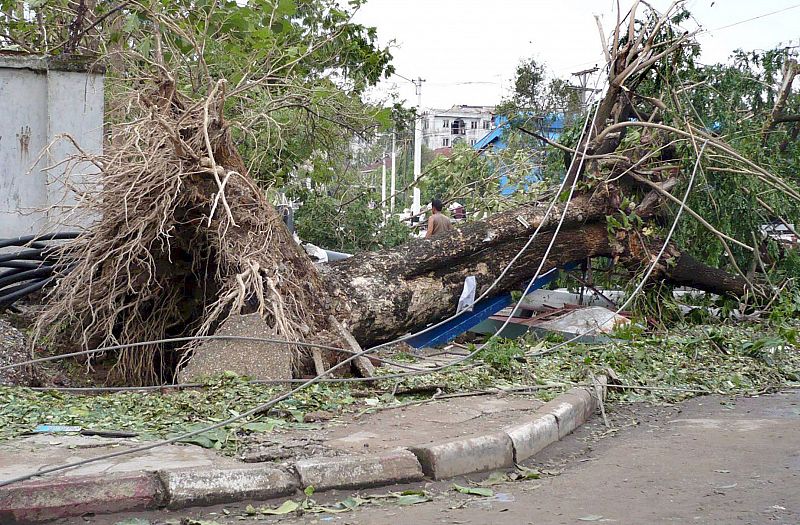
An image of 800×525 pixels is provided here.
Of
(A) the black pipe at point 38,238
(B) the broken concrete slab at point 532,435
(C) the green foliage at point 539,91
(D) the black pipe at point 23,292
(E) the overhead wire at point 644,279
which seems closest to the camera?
(B) the broken concrete slab at point 532,435

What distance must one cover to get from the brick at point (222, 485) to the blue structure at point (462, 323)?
5.29 metres

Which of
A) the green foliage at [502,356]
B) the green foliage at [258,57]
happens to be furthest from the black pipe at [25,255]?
the green foliage at [502,356]

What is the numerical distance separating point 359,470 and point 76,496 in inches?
54.0

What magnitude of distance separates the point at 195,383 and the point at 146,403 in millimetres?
552

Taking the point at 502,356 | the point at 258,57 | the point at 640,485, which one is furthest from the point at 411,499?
the point at 258,57

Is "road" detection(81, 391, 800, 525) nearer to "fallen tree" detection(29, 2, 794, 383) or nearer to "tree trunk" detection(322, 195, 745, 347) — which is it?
"fallen tree" detection(29, 2, 794, 383)

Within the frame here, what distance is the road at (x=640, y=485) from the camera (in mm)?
3906

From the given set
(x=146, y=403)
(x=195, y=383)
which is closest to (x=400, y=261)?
(x=195, y=383)

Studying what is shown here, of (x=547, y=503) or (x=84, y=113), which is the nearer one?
(x=547, y=503)

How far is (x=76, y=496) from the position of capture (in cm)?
371

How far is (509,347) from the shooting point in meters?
7.86

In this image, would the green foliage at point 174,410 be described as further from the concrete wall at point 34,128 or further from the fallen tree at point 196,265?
the concrete wall at point 34,128

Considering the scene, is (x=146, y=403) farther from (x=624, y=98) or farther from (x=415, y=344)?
(x=624, y=98)

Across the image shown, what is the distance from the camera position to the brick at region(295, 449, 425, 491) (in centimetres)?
426
